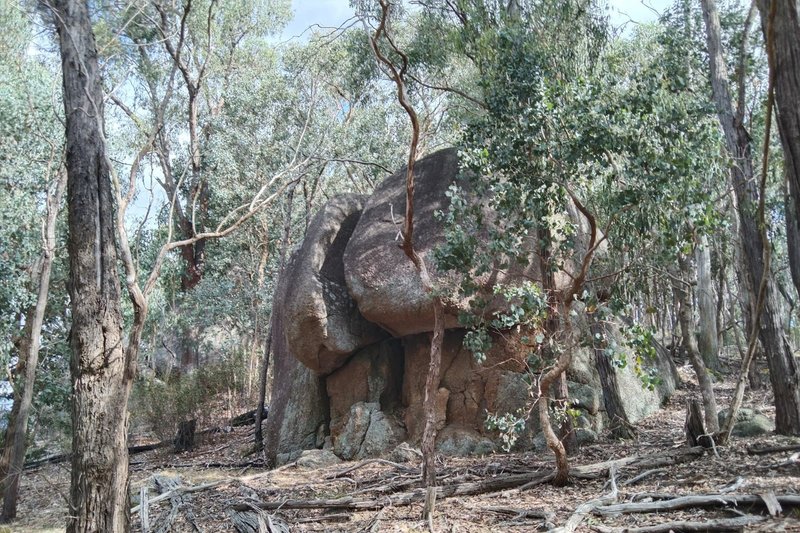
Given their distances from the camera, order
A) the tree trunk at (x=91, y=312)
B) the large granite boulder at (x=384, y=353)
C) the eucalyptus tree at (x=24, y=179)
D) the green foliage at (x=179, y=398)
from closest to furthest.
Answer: the tree trunk at (x=91, y=312) < the large granite boulder at (x=384, y=353) < the eucalyptus tree at (x=24, y=179) < the green foliage at (x=179, y=398)

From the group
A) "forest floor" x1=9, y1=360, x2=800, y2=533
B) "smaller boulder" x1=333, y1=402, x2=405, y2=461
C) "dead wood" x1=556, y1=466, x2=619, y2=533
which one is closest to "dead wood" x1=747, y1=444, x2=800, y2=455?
"forest floor" x1=9, y1=360, x2=800, y2=533

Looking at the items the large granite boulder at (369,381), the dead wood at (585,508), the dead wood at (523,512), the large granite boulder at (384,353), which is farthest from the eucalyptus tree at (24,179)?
the dead wood at (585,508)

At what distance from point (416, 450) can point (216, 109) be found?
16.3 meters

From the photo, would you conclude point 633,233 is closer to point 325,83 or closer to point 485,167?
point 485,167

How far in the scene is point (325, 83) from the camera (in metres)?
19.1

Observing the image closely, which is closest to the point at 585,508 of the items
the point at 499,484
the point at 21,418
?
the point at 499,484

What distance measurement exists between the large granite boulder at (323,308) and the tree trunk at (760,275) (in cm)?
574

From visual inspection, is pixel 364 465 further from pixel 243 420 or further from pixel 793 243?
pixel 243 420

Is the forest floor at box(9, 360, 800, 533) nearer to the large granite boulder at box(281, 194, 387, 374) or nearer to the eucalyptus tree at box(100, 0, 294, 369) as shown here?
the large granite boulder at box(281, 194, 387, 374)

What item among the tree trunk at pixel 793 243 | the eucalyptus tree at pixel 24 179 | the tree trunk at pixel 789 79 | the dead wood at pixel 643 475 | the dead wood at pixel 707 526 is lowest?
the dead wood at pixel 707 526

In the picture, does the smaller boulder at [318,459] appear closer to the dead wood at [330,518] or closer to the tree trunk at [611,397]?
the dead wood at [330,518]

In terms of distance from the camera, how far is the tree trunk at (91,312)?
5.65 m

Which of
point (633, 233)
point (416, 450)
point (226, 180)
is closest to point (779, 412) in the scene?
point (633, 233)

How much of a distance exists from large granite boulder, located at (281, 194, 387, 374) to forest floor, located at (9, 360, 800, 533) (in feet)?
6.19
